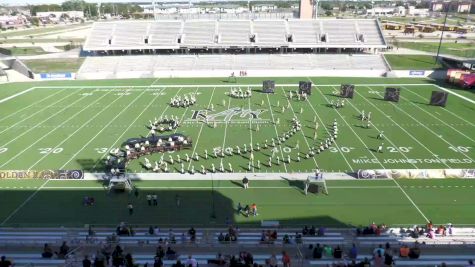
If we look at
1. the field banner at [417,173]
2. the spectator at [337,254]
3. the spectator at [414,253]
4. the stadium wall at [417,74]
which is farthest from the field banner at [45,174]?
the stadium wall at [417,74]

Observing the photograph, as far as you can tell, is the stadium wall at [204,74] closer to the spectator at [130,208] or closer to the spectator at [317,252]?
the spectator at [130,208]

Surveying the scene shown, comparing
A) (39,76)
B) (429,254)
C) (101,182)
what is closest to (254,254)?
(429,254)

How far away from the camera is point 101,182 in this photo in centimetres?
2114

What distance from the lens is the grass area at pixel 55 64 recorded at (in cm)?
5416

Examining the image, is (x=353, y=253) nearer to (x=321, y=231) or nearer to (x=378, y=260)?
(x=378, y=260)

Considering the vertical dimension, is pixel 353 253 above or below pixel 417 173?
above

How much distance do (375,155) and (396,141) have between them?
3452 mm

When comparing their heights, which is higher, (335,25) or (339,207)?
(335,25)

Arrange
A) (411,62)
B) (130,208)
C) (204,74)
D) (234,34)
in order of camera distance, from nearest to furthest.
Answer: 1. (130,208)
2. (204,74)
3. (411,62)
4. (234,34)

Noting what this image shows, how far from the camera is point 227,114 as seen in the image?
33531 millimetres

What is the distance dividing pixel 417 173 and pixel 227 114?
16.8 meters

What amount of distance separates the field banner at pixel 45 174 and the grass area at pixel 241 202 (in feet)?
1.17

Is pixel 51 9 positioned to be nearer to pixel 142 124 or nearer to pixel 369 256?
pixel 142 124

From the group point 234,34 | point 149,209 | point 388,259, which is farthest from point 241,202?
point 234,34
